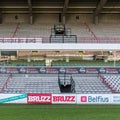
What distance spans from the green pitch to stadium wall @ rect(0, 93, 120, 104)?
0.71 metres

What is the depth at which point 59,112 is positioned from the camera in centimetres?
1767

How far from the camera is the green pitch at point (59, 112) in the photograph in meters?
16.1

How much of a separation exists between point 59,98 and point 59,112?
3.27 m

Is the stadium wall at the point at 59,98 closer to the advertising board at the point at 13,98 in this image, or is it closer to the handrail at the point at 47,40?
the advertising board at the point at 13,98

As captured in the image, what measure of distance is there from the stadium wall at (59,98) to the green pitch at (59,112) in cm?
71

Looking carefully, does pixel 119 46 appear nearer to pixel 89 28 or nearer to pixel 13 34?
pixel 89 28

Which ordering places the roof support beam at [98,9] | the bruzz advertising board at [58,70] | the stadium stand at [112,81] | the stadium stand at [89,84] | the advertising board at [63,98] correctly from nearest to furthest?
the advertising board at [63,98] → the stadium stand at [89,84] → the stadium stand at [112,81] → the bruzz advertising board at [58,70] → the roof support beam at [98,9]

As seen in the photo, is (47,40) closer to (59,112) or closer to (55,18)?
(55,18)

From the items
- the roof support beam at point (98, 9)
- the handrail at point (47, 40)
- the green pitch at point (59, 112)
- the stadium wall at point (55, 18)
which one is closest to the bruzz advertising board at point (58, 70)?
the handrail at point (47, 40)

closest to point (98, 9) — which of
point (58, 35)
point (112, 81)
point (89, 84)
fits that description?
point (58, 35)

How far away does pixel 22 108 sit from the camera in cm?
1914

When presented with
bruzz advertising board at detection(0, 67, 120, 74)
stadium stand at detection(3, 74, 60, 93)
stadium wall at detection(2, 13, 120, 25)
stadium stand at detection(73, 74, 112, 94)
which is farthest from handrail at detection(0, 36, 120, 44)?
stadium wall at detection(2, 13, 120, 25)

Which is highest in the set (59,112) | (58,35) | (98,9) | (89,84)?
(98,9)

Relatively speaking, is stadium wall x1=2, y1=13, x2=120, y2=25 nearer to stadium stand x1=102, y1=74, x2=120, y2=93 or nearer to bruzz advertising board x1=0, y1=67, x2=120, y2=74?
bruzz advertising board x1=0, y1=67, x2=120, y2=74
